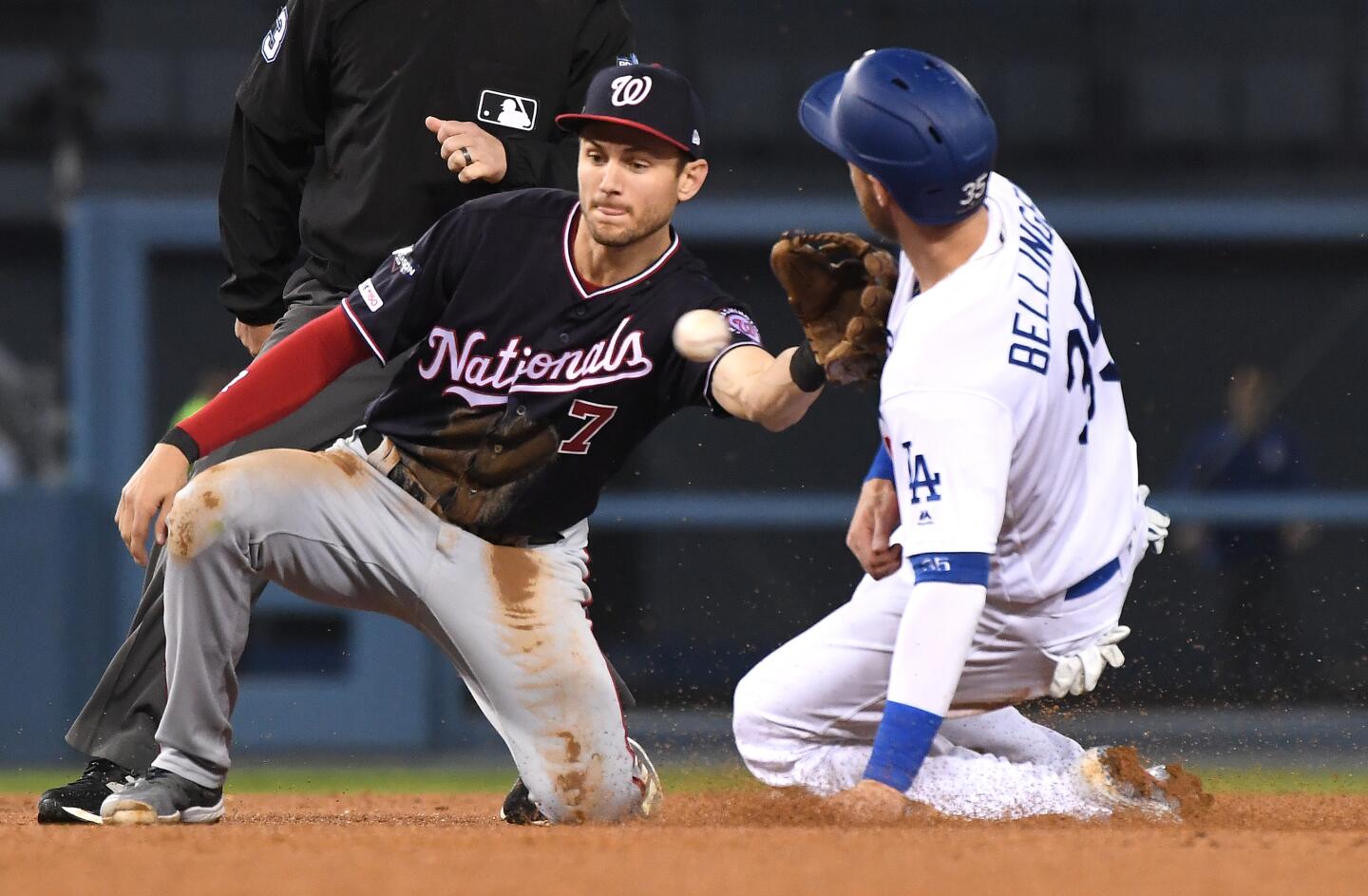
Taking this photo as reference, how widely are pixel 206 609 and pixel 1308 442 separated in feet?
28.7

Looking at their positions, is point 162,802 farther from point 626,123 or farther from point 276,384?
point 626,123

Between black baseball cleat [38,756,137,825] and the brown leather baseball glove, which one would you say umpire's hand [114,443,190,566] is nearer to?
black baseball cleat [38,756,137,825]

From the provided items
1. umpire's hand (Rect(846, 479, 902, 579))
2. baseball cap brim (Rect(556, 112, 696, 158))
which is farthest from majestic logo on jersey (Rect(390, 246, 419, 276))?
umpire's hand (Rect(846, 479, 902, 579))

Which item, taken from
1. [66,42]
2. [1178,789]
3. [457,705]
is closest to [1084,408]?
[1178,789]

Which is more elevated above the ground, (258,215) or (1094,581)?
(258,215)

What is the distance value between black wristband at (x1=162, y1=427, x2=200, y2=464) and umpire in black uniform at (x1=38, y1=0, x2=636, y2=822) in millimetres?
408

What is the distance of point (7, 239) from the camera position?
51.4 feet

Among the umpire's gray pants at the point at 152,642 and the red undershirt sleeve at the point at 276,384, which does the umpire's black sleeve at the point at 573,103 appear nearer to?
the umpire's gray pants at the point at 152,642

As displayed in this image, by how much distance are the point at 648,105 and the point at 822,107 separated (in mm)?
381

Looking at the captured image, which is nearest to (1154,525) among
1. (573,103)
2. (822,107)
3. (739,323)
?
(739,323)

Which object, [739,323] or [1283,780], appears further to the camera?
[1283,780]

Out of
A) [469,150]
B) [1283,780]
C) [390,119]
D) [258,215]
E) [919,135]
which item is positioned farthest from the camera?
→ [1283,780]

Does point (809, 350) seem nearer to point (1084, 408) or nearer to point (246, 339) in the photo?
point (1084, 408)

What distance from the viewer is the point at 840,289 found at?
3727mm
